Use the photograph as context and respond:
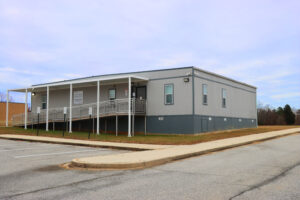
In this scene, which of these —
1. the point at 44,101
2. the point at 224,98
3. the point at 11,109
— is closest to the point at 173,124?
the point at 224,98

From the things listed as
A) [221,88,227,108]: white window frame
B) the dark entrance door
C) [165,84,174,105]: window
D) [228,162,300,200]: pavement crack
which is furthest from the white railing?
[228,162,300,200]: pavement crack

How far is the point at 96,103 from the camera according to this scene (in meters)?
24.8

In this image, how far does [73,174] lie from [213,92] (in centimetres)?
1776

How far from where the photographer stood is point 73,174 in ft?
27.0

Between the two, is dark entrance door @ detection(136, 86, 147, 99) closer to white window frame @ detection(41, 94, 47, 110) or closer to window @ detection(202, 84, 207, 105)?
window @ detection(202, 84, 207, 105)

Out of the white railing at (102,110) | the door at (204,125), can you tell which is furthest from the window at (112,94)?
the door at (204,125)

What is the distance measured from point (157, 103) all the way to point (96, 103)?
505 cm

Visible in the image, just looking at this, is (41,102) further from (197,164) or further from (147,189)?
(147,189)

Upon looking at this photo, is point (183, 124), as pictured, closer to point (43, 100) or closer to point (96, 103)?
point (96, 103)

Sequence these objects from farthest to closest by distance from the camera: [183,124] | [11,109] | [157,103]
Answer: [11,109]
[157,103]
[183,124]

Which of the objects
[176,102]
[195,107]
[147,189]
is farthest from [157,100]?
[147,189]

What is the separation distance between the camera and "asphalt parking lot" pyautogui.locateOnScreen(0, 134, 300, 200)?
591 cm

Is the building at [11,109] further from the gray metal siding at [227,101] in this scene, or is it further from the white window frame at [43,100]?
the gray metal siding at [227,101]

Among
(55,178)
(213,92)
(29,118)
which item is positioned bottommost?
(55,178)
